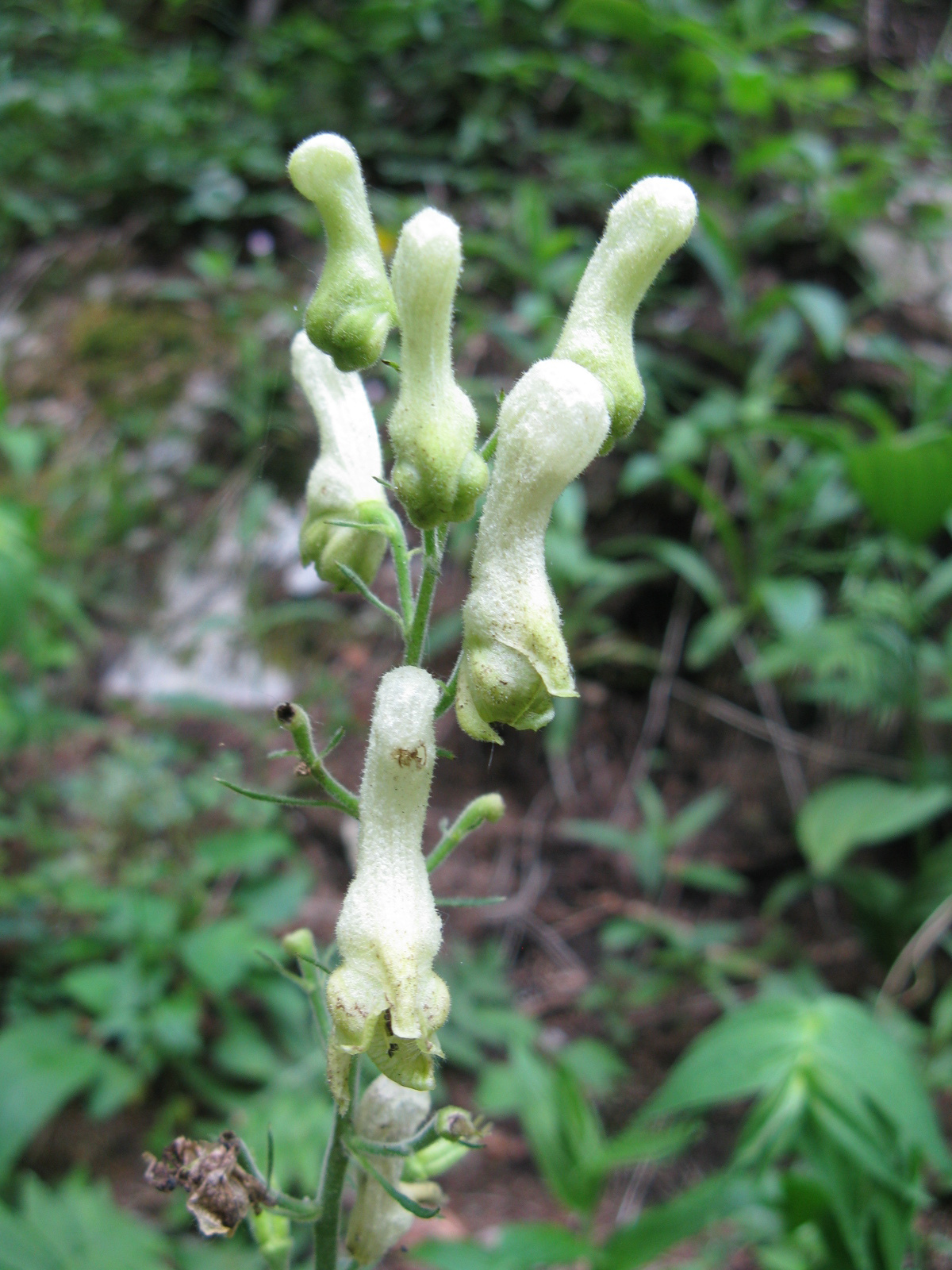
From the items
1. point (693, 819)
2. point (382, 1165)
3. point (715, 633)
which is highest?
point (382, 1165)

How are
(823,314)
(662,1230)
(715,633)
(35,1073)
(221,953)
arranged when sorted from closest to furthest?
(662,1230), (35,1073), (221,953), (715,633), (823,314)

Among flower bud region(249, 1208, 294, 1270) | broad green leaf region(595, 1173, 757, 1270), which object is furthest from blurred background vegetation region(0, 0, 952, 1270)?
flower bud region(249, 1208, 294, 1270)

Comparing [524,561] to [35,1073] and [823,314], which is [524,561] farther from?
[823,314]

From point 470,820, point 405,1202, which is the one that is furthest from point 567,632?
point 405,1202

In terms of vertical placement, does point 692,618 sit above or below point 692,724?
above

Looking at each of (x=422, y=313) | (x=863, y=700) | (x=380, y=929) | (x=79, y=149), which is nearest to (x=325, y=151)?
(x=422, y=313)

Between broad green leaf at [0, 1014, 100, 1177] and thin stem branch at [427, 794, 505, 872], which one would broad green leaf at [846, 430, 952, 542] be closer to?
thin stem branch at [427, 794, 505, 872]

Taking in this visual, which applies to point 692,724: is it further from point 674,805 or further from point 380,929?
point 380,929

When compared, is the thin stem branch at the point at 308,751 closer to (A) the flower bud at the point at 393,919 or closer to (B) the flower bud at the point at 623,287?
(A) the flower bud at the point at 393,919
